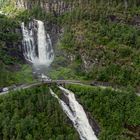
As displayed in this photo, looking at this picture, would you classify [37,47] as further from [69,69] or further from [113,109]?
[113,109]

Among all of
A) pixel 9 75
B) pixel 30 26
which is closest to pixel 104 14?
pixel 30 26

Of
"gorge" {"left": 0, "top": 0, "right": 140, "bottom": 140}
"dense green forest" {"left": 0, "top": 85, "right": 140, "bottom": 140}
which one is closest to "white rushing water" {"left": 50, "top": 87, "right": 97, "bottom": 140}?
"gorge" {"left": 0, "top": 0, "right": 140, "bottom": 140}

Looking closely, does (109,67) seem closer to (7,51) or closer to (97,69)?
(97,69)

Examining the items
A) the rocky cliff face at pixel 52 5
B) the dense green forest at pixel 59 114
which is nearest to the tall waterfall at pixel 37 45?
the rocky cliff face at pixel 52 5

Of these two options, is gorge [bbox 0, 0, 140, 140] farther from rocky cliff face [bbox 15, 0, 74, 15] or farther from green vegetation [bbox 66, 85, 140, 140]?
rocky cliff face [bbox 15, 0, 74, 15]

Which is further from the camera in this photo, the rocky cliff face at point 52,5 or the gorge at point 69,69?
the rocky cliff face at point 52,5

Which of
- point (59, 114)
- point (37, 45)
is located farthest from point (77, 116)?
point (37, 45)

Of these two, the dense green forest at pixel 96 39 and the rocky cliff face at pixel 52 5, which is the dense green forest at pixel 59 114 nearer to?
the dense green forest at pixel 96 39
